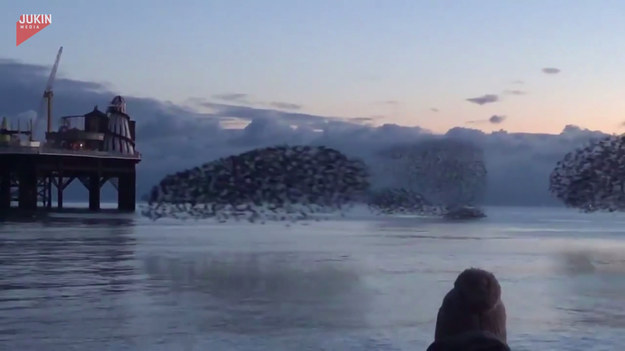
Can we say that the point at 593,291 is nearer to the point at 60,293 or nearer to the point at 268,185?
the point at 60,293

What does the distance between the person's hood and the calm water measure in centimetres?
674

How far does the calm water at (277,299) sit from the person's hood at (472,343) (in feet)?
22.1

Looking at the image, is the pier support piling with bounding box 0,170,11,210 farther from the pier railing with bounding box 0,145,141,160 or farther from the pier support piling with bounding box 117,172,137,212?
the pier support piling with bounding box 117,172,137,212

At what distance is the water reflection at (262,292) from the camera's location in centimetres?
1242

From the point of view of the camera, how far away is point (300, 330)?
11.6 meters

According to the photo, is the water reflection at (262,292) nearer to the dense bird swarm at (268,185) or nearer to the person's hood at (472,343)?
the person's hood at (472,343)

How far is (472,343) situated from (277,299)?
37.5ft

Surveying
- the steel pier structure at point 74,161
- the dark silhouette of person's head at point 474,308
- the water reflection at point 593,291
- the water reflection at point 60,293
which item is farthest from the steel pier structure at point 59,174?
the dark silhouette of person's head at point 474,308

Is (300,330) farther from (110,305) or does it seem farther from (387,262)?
(387,262)

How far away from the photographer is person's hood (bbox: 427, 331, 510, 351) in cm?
366

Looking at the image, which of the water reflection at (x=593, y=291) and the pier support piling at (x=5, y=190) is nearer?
the water reflection at (x=593, y=291)

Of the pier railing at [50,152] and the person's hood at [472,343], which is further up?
the pier railing at [50,152]

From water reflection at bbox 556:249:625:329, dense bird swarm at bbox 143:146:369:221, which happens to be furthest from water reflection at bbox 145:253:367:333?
dense bird swarm at bbox 143:146:369:221

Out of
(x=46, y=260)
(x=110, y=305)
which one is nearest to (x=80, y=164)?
(x=46, y=260)
